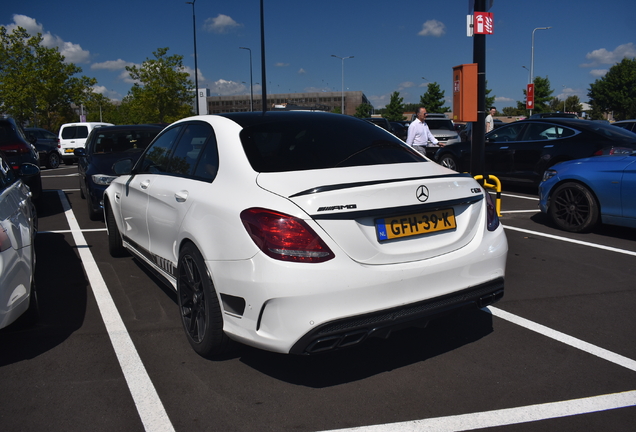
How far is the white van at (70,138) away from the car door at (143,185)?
19401mm

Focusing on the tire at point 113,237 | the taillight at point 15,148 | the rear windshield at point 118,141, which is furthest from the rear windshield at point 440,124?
the tire at point 113,237

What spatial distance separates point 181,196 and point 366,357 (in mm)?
1570

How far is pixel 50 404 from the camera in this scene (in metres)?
2.82

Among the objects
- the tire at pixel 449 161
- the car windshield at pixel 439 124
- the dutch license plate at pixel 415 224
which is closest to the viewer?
the dutch license plate at pixel 415 224

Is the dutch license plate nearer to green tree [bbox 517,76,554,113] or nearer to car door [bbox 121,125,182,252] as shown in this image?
car door [bbox 121,125,182,252]

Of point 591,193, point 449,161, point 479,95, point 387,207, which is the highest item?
point 479,95

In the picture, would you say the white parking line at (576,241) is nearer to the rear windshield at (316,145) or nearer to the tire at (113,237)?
the rear windshield at (316,145)

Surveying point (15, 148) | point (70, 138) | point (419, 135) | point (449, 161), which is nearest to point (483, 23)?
point (419, 135)

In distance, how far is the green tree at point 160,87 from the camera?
177 ft

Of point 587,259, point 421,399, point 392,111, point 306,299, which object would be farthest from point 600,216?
point 392,111

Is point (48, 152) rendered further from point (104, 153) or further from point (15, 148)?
point (104, 153)

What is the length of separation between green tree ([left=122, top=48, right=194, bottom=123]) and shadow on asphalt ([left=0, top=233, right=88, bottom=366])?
1959 inches


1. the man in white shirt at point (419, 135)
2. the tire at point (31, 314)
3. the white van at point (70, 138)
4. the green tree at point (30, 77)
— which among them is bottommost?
the tire at point (31, 314)

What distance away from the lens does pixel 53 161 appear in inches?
857
